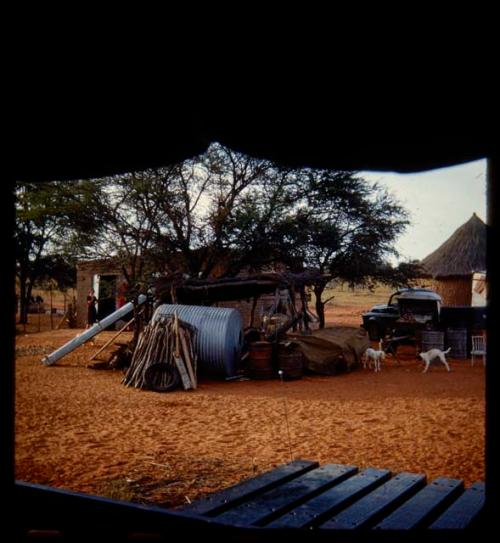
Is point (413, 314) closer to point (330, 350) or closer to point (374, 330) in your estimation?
point (374, 330)

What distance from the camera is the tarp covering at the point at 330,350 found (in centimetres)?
1435

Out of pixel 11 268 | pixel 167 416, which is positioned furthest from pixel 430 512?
pixel 167 416

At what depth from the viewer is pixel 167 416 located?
9.23 metres

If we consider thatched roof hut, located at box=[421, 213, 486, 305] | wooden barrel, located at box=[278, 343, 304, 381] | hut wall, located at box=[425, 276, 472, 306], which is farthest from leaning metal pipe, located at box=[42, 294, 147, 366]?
hut wall, located at box=[425, 276, 472, 306]

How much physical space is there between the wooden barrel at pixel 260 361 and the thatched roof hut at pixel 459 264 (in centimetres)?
1364

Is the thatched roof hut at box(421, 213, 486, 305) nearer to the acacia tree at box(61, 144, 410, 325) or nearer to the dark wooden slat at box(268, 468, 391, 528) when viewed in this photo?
the acacia tree at box(61, 144, 410, 325)

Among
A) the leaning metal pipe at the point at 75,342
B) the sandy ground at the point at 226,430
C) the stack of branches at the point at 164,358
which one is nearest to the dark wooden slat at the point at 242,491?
the sandy ground at the point at 226,430

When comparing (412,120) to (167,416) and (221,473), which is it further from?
(167,416)

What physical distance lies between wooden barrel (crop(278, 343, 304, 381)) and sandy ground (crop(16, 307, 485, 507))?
1.17ft

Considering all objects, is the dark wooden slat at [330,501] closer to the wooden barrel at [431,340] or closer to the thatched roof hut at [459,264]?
the wooden barrel at [431,340]

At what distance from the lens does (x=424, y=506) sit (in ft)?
9.48

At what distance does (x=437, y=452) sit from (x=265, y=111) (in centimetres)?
619

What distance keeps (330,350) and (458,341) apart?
534cm

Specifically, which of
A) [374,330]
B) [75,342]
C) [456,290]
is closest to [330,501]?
[75,342]
